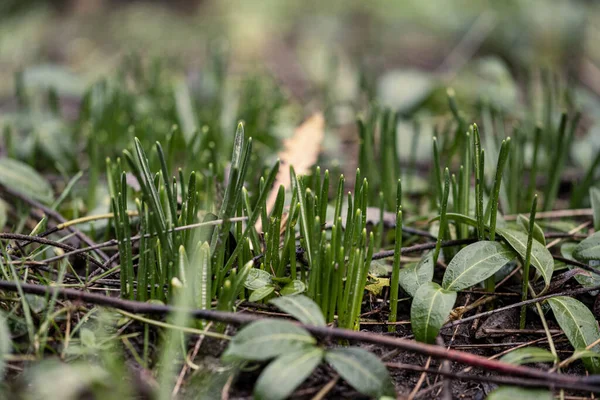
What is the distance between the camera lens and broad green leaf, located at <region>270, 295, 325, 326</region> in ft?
3.41

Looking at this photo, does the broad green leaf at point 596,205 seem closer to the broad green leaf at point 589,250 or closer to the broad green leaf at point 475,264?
the broad green leaf at point 589,250

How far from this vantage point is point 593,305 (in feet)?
4.41

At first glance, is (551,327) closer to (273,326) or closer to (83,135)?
(273,326)

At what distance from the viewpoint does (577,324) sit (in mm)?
1176

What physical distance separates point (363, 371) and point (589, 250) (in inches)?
27.7

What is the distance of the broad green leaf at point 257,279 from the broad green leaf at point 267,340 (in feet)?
0.68

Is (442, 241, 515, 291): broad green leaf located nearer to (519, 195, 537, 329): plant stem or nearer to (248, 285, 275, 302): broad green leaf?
(519, 195, 537, 329): plant stem

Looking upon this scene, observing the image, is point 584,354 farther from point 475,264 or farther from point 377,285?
point 377,285

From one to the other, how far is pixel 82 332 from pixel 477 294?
92 cm

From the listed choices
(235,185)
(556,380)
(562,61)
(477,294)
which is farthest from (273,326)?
(562,61)

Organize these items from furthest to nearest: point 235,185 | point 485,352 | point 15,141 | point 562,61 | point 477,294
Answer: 1. point 562,61
2. point 15,141
3. point 477,294
4. point 485,352
5. point 235,185

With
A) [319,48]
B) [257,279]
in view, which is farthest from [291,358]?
[319,48]

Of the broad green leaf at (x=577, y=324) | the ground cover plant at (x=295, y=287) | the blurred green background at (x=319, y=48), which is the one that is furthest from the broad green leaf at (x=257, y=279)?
the blurred green background at (x=319, y=48)

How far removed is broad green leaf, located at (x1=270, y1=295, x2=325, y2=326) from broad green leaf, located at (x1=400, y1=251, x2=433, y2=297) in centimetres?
29
